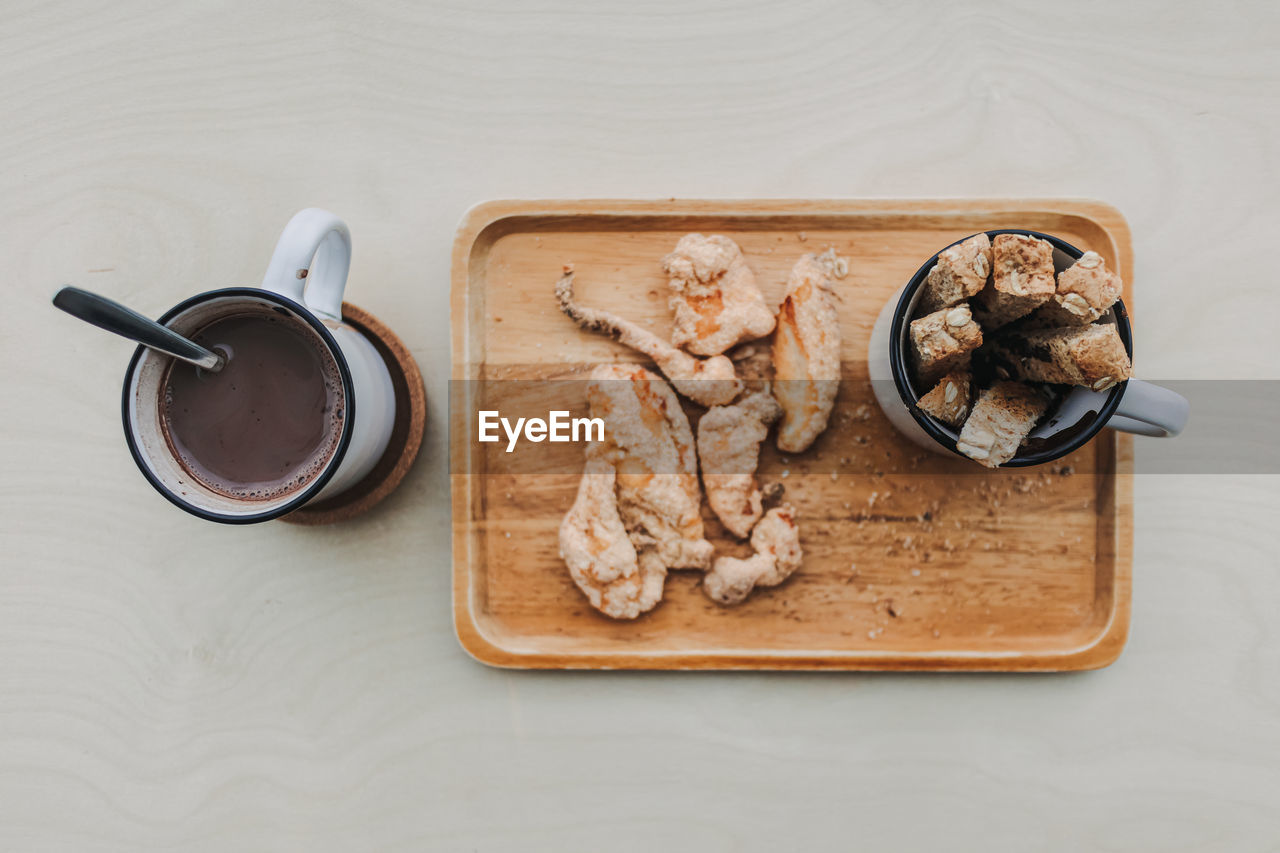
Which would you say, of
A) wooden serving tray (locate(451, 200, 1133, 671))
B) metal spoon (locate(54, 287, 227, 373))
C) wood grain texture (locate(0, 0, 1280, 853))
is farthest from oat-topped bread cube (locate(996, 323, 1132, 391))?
metal spoon (locate(54, 287, 227, 373))

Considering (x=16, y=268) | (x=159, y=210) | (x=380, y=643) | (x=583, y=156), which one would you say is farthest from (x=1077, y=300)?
(x=16, y=268)

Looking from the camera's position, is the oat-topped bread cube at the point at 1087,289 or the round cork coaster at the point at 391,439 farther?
the round cork coaster at the point at 391,439

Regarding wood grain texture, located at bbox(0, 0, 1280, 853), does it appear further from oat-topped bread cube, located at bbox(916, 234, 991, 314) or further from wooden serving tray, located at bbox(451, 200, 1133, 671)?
oat-topped bread cube, located at bbox(916, 234, 991, 314)

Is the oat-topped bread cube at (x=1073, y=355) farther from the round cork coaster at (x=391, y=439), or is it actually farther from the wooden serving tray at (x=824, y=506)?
the round cork coaster at (x=391, y=439)

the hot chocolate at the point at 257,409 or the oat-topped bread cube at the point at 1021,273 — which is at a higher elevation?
the oat-topped bread cube at the point at 1021,273

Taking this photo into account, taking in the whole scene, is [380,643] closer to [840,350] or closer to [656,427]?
[656,427]

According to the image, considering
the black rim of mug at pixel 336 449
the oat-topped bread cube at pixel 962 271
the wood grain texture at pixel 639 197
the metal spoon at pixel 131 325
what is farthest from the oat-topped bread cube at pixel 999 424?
the metal spoon at pixel 131 325

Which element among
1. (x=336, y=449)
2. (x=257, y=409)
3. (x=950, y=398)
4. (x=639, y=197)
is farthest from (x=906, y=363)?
(x=257, y=409)

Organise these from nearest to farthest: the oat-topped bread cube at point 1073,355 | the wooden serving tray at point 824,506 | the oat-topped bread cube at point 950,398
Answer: the oat-topped bread cube at point 1073,355 < the oat-topped bread cube at point 950,398 < the wooden serving tray at point 824,506
